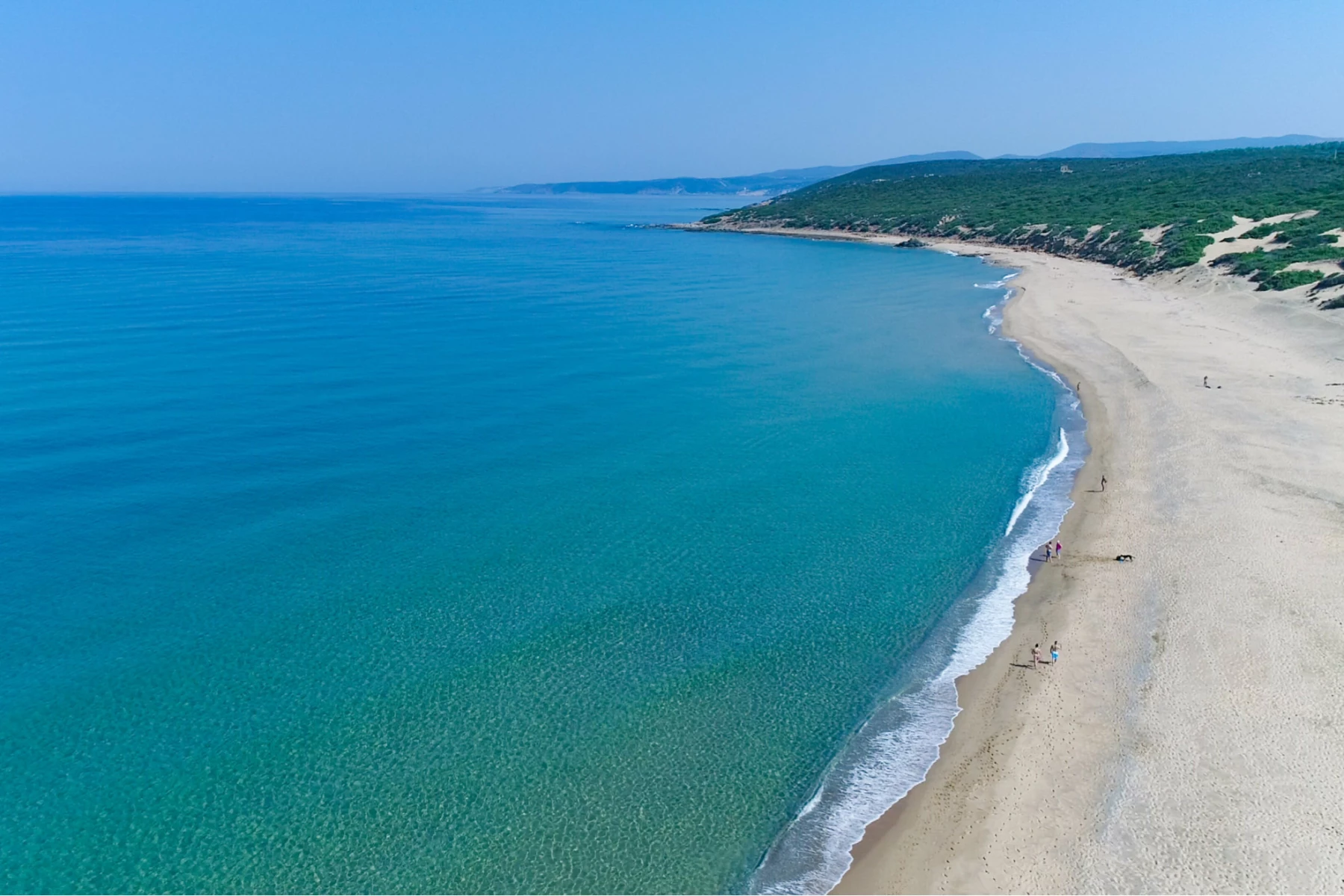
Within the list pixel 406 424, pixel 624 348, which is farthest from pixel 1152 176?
pixel 406 424

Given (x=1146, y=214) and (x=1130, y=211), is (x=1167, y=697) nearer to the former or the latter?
(x=1146, y=214)

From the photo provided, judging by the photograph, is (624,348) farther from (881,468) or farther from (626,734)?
(626,734)

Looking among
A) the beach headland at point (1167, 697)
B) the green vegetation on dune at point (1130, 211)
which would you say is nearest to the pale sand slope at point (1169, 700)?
the beach headland at point (1167, 697)

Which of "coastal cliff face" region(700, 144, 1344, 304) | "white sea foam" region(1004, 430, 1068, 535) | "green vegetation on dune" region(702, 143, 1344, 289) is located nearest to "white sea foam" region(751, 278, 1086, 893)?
"white sea foam" region(1004, 430, 1068, 535)

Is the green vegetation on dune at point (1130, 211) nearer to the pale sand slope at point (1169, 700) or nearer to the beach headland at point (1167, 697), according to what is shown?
the pale sand slope at point (1169, 700)

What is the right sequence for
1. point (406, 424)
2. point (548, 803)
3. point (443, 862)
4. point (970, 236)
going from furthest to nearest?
point (970, 236) → point (406, 424) → point (548, 803) → point (443, 862)

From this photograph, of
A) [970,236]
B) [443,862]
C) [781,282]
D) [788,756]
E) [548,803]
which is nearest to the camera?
→ [443,862]
